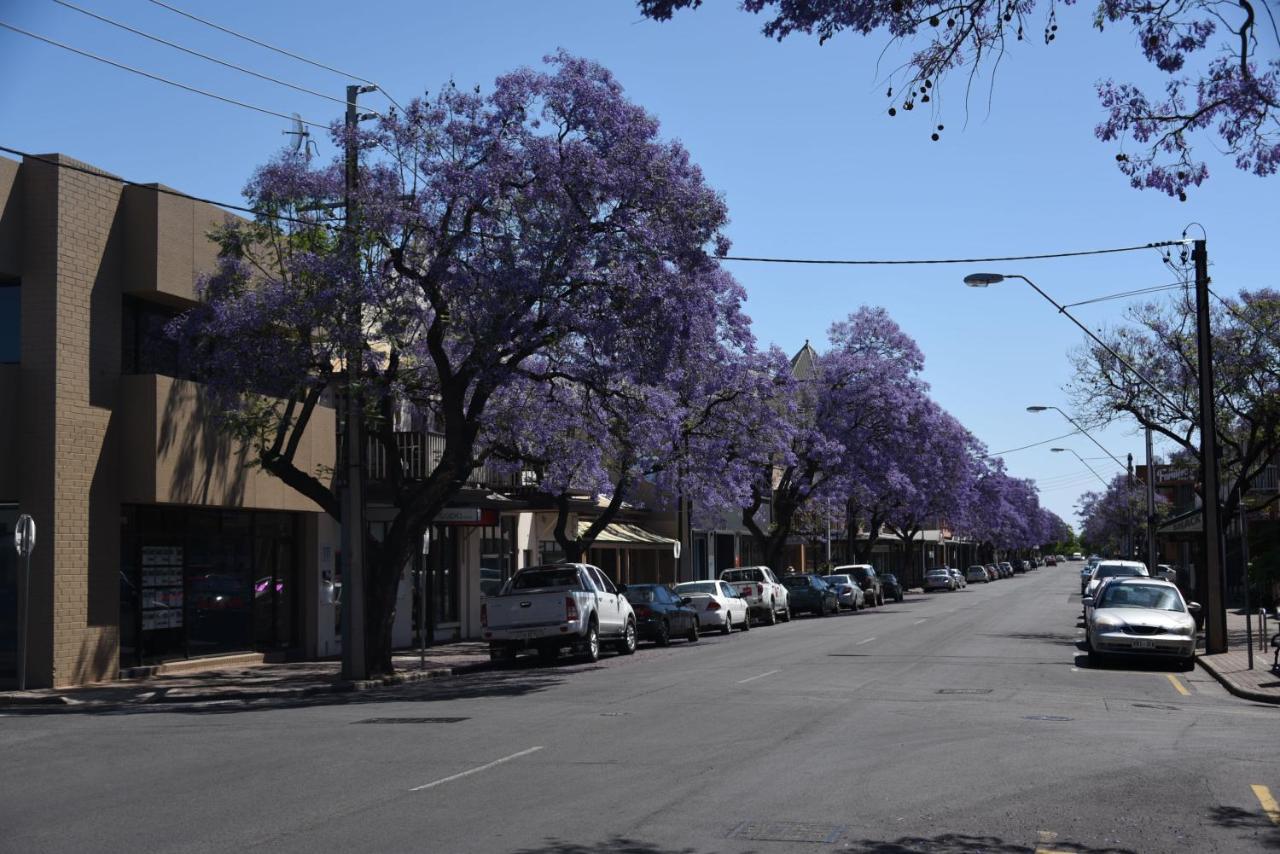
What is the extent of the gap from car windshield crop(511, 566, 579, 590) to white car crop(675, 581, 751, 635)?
9.42 meters

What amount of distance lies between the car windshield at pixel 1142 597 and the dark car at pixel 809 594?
22956 mm

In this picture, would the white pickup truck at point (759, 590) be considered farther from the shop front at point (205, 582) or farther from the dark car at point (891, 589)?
the dark car at point (891, 589)

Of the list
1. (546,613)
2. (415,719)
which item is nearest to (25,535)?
(415,719)

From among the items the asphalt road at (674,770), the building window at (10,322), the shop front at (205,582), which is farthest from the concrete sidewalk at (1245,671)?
the building window at (10,322)

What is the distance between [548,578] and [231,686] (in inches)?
262

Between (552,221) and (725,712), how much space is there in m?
8.87

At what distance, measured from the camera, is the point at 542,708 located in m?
16.8

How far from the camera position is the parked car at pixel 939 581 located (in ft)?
276

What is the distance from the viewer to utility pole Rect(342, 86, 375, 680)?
21.9m

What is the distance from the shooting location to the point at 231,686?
21.8 metres

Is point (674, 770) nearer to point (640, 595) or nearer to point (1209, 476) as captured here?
point (1209, 476)

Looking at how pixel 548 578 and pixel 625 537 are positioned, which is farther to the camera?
pixel 625 537

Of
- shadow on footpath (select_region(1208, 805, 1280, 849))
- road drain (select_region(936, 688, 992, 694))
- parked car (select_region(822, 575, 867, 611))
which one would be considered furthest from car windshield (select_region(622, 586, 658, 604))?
shadow on footpath (select_region(1208, 805, 1280, 849))

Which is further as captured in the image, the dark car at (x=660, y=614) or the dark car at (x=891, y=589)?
the dark car at (x=891, y=589)
